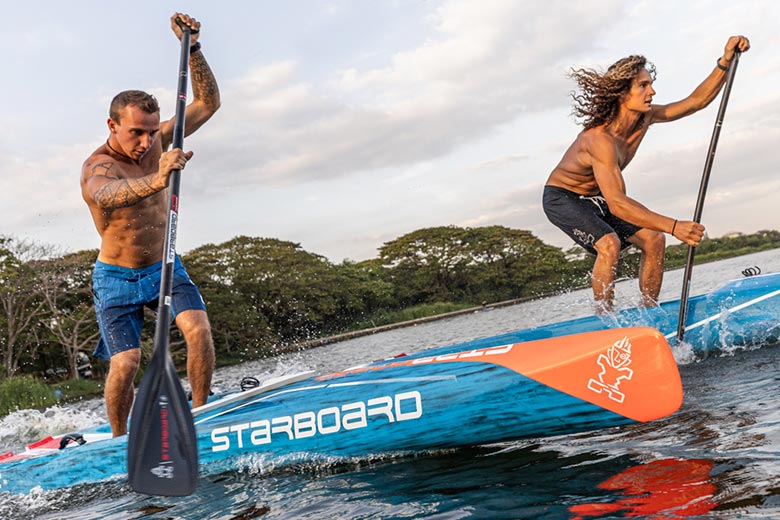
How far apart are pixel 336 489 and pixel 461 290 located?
1834 inches

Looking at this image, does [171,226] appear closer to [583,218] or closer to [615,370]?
[615,370]

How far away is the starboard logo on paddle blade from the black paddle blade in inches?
80.8

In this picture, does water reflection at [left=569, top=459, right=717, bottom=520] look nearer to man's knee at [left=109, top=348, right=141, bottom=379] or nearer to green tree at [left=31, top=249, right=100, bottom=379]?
man's knee at [left=109, top=348, right=141, bottom=379]

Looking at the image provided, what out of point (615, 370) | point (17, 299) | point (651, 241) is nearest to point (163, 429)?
point (615, 370)

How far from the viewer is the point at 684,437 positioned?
3.22 m

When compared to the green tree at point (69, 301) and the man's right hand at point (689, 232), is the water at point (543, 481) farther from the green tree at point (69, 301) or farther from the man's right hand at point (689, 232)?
the green tree at point (69, 301)

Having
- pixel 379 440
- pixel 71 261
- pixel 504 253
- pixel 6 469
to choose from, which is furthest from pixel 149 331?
pixel 504 253

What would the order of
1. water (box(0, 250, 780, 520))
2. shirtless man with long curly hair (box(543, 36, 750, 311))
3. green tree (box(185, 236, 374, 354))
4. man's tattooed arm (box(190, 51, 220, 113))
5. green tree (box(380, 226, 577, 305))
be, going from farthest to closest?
1. green tree (box(380, 226, 577, 305))
2. green tree (box(185, 236, 374, 354))
3. shirtless man with long curly hair (box(543, 36, 750, 311))
4. man's tattooed arm (box(190, 51, 220, 113))
5. water (box(0, 250, 780, 520))

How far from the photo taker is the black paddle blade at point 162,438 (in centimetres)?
326

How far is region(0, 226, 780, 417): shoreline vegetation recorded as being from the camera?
2286 centimetres

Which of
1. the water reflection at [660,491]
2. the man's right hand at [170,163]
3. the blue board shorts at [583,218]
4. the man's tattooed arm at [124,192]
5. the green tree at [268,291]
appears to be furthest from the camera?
the green tree at [268,291]

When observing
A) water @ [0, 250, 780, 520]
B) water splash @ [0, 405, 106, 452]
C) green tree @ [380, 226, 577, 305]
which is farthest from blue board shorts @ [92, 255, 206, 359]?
green tree @ [380, 226, 577, 305]

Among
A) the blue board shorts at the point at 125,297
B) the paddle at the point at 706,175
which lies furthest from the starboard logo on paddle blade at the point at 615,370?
the blue board shorts at the point at 125,297

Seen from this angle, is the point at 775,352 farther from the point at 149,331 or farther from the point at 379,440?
the point at 149,331
